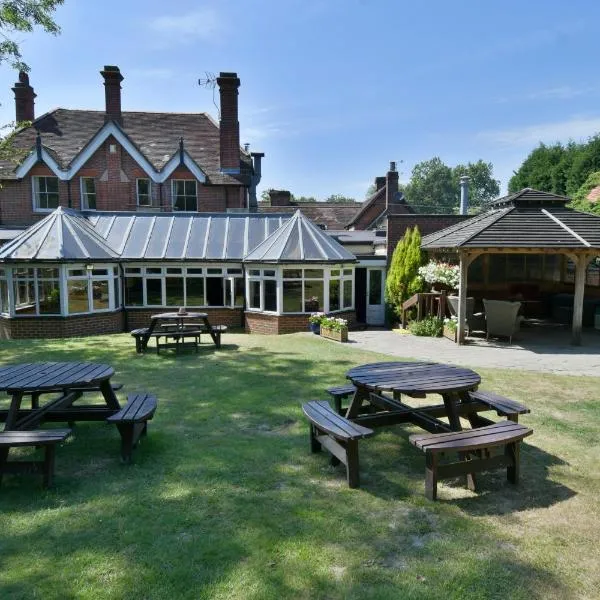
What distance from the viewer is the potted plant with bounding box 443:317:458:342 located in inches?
546

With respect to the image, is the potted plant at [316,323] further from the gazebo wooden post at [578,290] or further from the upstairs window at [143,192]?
the upstairs window at [143,192]

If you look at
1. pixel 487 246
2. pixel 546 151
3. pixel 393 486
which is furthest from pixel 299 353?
pixel 546 151

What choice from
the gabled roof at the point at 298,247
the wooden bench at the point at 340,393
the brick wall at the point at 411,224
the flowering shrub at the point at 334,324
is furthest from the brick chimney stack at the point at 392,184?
the wooden bench at the point at 340,393

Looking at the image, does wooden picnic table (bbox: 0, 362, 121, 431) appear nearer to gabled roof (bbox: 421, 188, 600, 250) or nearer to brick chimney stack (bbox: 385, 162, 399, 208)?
gabled roof (bbox: 421, 188, 600, 250)

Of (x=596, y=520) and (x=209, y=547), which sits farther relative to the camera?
(x=596, y=520)

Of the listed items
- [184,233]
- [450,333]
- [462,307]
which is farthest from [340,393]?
[184,233]

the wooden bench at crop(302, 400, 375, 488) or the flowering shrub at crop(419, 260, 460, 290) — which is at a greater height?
the flowering shrub at crop(419, 260, 460, 290)

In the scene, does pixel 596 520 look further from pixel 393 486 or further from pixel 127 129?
pixel 127 129

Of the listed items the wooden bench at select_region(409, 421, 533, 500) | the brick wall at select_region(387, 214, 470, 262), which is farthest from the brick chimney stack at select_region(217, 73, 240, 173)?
the wooden bench at select_region(409, 421, 533, 500)

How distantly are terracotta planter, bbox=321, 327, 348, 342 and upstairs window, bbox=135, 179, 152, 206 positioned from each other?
12.0 metres

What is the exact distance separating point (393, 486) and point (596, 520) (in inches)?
64.7

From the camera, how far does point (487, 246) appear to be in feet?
39.7

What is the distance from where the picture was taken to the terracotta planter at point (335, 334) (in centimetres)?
1361

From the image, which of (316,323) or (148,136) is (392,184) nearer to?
(148,136)
